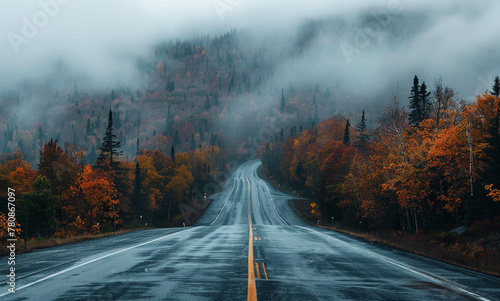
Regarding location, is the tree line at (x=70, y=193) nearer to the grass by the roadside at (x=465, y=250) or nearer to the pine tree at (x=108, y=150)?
the pine tree at (x=108, y=150)

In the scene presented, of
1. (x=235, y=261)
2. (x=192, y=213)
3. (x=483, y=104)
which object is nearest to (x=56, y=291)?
(x=235, y=261)

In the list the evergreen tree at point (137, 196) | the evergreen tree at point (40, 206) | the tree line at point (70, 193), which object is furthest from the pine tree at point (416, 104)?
the evergreen tree at point (137, 196)

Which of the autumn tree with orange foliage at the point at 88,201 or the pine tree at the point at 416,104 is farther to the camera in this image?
the pine tree at the point at 416,104


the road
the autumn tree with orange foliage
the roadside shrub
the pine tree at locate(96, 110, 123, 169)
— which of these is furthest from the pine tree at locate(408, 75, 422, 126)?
the autumn tree with orange foliage

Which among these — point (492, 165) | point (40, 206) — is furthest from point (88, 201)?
point (492, 165)

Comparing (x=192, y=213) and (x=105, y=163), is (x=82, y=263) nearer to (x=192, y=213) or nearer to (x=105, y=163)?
(x=105, y=163)

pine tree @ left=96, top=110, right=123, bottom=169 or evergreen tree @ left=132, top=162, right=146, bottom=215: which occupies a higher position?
pine tree @ left=96, top=110, right=123, bottom=169

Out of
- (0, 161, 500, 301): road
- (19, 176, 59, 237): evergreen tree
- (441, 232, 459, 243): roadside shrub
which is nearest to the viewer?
(0, 161, 500, 301): road

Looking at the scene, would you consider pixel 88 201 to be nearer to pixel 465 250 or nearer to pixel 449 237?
pixel 449 237

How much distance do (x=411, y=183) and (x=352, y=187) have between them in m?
20.3

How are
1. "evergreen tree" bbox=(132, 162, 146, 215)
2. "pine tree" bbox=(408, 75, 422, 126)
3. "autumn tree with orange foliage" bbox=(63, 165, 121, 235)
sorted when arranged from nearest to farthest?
"autumn tree with orange foliage" bbox=(63, 165, 121, 235)
"pine tree" bbox=(408, 75, 422, 126)
"evergreen tree" bbox=(132, 162, 146, 215)

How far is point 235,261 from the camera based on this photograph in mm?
14859

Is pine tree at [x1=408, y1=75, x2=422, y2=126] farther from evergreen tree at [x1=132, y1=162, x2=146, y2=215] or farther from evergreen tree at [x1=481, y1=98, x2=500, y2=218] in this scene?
evergreen tree at [x1=132, y1=162, x2=146, y2=215]

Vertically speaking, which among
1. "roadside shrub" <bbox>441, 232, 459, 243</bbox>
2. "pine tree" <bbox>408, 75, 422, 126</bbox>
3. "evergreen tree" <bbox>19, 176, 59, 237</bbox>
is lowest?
"roadside shrub" <bbox>441, 232, 459, 243</bbox>
